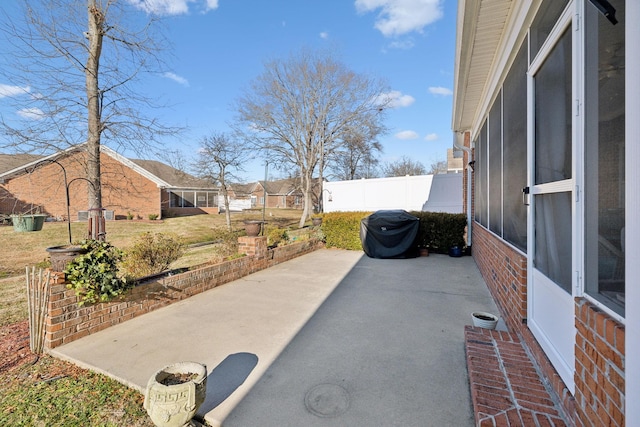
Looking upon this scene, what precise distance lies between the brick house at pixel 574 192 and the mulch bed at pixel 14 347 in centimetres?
437

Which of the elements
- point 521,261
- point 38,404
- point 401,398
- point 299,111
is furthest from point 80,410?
point 299,111

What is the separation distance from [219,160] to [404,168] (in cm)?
2736

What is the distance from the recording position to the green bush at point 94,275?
3.30m

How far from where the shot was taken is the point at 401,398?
7.63ft

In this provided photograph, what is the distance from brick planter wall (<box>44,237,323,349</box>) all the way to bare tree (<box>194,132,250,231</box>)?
39.3ft

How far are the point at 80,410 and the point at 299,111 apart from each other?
2021 cm

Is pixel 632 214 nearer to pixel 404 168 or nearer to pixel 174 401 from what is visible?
pixel 174 401

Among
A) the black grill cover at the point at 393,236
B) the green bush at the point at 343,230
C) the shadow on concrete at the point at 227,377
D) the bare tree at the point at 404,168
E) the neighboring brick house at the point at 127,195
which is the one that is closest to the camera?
the shadow on concrete at the point at 227,377

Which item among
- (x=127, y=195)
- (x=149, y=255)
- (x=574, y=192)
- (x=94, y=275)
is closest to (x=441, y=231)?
→ (x=149, y=255)

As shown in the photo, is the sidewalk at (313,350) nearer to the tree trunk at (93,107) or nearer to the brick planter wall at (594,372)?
the brick planter wall at (594,372)

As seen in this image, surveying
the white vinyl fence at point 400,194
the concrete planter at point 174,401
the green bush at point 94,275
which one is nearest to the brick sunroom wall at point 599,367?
the concrete planter at point 174,401

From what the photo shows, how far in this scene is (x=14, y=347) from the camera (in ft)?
10.6

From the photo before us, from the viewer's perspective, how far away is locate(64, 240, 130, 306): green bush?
330 cm

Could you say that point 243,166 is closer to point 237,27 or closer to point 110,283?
point 237,27
